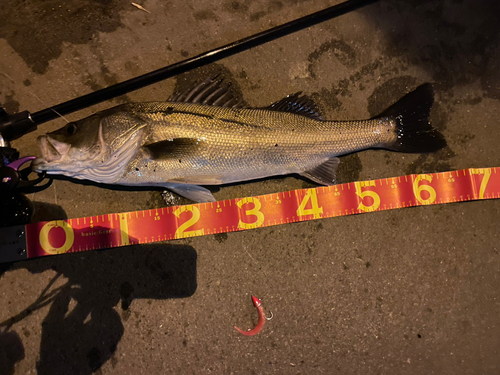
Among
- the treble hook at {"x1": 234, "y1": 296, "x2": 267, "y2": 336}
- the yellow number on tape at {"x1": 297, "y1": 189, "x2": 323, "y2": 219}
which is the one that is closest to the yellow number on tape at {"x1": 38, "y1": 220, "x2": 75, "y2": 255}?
the treble hook at {"x1": 234, "y1": 296, "x2": 267, "y2": 336}

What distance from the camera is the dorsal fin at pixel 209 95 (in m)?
2.28

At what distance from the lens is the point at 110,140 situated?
6.82ft

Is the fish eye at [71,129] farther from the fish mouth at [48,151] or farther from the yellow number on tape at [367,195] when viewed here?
the yellow number on tape at [367,195]

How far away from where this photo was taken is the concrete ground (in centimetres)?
240

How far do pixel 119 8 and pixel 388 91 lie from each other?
2.65m

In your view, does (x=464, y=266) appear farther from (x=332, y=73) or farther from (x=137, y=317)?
(x=137, y=317)

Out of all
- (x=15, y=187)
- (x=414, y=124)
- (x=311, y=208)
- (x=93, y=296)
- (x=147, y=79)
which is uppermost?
(x=147, y=79)

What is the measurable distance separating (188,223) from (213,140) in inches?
30.7

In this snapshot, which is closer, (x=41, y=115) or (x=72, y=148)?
(x=72, y=148)

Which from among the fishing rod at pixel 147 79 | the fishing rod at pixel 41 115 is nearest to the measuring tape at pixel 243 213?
the fishing rod at pixel 41 115

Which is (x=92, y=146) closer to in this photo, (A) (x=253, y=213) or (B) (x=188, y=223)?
(B) (x=188, y=223)

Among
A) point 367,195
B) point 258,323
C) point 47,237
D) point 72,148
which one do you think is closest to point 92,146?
point 72,148

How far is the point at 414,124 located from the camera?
246 centimetres

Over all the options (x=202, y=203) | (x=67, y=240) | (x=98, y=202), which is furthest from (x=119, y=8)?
(x=67, y=240)
